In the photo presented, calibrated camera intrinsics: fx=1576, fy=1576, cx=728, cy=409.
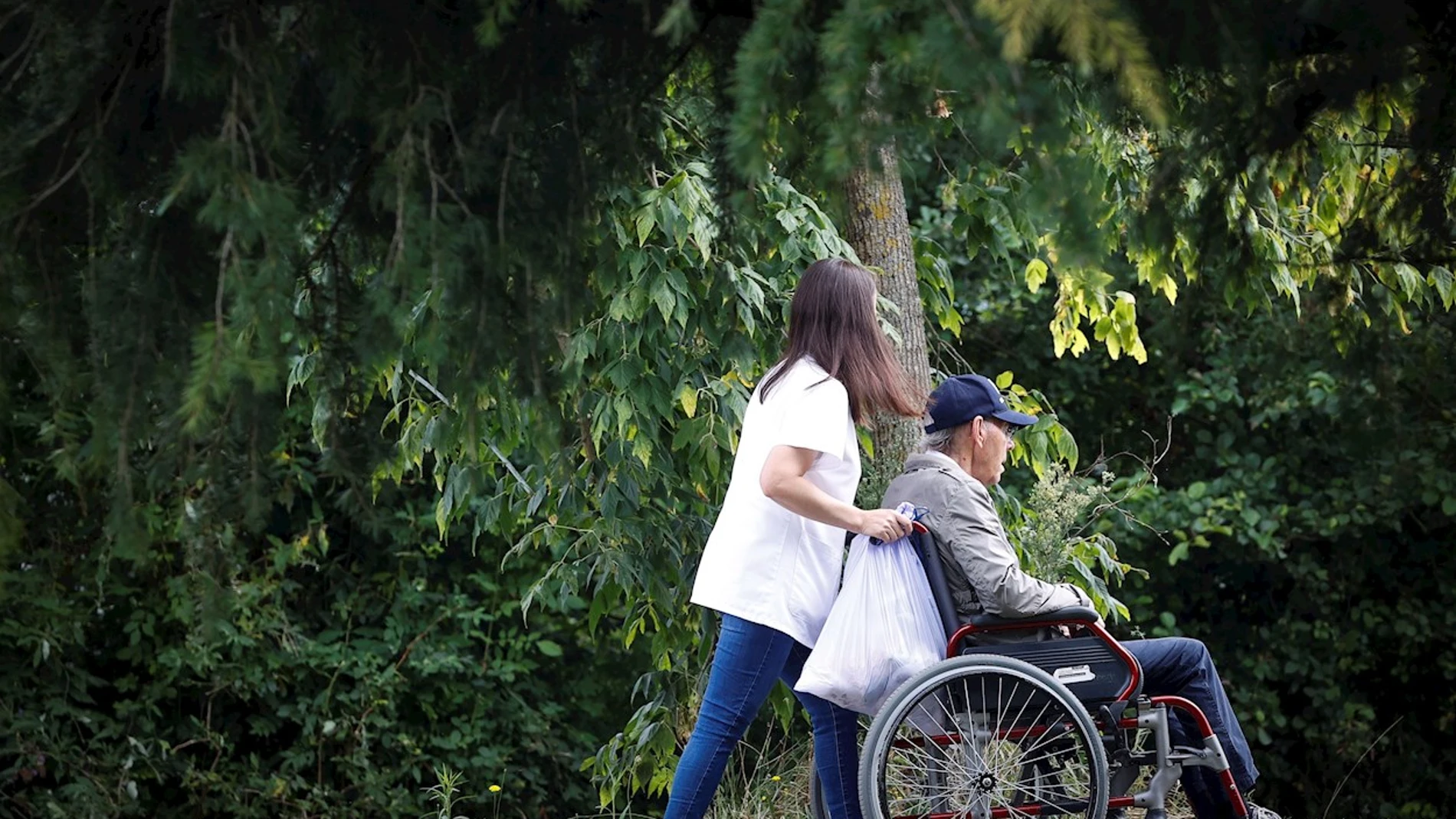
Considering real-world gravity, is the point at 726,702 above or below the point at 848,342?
below

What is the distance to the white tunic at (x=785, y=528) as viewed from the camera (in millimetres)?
3014

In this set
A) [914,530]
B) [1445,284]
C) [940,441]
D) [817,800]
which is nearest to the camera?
[914,530]

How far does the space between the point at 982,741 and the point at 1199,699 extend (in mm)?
533

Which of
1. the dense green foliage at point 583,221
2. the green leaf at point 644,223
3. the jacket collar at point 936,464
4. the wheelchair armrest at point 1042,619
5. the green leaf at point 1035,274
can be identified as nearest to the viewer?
the dense green foliage at point 583,221

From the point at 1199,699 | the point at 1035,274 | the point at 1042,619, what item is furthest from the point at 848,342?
the point at 1035,274

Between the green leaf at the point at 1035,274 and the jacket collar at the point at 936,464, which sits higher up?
the green leaf at the point at 1035,274

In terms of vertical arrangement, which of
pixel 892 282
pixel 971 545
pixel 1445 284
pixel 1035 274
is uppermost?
pixel 1445 284

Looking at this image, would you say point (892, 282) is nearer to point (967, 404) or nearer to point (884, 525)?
point (967, 404)

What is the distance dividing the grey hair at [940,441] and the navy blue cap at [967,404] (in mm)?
12

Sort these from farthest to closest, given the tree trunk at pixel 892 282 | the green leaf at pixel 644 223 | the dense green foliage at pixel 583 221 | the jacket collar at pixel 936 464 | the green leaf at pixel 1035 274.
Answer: the green leaf at pixel 1035 274, the tree trunk at pixel 892 282, the green leaf at pixel 644 223, the jacket collar at pixel 936 464, the dense green foliage at pixel 583 221

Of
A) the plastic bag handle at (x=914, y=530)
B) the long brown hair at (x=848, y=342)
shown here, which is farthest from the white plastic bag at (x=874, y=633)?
the long brown hair at (x=848, y=342)

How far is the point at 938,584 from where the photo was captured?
3.17 m

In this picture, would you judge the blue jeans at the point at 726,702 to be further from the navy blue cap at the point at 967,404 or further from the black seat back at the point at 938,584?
the navy blue cap at the point at 967,404

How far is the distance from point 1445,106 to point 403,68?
121cm
